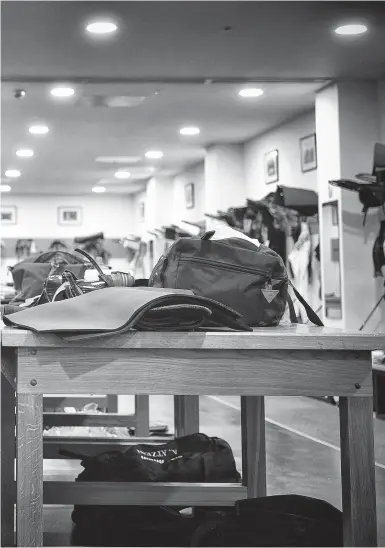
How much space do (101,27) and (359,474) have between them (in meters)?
4.66

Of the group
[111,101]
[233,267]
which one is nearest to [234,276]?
[233,267]

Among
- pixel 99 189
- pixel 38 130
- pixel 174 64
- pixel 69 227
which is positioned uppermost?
pixel 99 189

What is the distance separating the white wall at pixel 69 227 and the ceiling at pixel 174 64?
7.33 metres

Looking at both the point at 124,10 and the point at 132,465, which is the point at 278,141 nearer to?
the point at 124,10

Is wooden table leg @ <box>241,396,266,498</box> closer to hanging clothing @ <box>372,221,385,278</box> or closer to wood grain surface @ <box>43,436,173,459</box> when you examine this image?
wood grain surface @ <box>43,436,173,459</box>

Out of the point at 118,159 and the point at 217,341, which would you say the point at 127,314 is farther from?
the point at 118,159

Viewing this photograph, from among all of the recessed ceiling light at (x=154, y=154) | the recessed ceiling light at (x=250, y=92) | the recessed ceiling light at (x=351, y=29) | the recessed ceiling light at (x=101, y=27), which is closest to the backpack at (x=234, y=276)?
the recessed ceiling light at (x=101, y=27)

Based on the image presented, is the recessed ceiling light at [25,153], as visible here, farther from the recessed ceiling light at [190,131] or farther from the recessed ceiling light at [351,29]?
the recessed ceiling light at [351,29]

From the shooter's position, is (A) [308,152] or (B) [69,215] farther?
(B) [69,215]

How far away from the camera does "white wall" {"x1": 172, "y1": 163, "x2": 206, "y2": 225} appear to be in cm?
1353

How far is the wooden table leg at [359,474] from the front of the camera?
5.65 ft

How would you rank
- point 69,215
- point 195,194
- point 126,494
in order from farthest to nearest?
point 69,215
point 195,194
point 126,494

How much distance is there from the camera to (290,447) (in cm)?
483

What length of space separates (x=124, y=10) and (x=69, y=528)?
3.58 m
